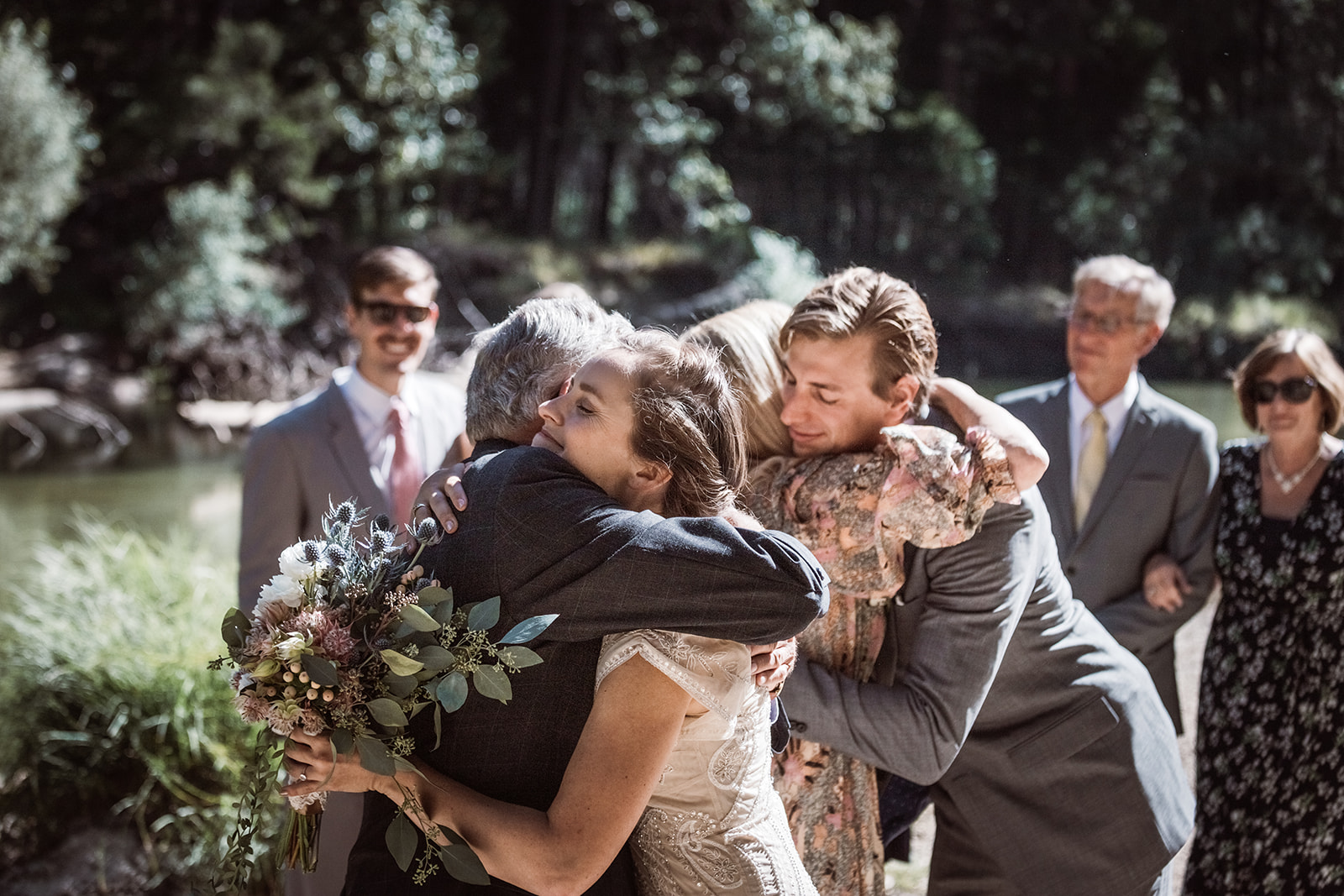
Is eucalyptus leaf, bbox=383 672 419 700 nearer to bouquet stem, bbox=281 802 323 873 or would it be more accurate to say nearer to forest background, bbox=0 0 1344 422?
bouquet stem, bbox=281 802 323 873

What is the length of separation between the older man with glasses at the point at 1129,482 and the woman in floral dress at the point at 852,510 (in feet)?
4.21

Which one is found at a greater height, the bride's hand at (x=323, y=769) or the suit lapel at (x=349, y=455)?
the bride's hand at (x=323, y=769)

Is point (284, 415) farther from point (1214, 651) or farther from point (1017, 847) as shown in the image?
point (1214, 651)

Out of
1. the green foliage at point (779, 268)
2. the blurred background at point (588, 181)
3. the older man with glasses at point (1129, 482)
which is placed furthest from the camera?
the green foliage at point (779, 268)

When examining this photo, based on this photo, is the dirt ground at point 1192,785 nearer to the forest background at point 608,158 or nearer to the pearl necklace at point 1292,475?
the pearl necklace at point 1292,475

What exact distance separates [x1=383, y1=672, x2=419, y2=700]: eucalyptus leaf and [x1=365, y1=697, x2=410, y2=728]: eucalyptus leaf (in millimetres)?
26

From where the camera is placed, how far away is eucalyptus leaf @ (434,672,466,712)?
1.19m

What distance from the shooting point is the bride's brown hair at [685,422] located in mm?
1348

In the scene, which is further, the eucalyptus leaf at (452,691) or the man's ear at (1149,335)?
the man's ear at (1149,335)

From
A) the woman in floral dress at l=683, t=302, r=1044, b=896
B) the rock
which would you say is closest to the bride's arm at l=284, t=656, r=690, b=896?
the woman in floral dress at l=683, t=302, r=1044, b=896

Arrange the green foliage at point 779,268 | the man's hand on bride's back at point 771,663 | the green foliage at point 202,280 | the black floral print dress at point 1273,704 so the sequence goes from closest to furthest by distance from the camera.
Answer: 1. the man's hand on bride's back at point 771,663
2. the black floral print dress at point 1273,704
3. the green foliage at point 779,268
4. the green foliage at point 202,280

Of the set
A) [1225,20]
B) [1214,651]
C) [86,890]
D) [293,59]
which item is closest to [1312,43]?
[1225,20]

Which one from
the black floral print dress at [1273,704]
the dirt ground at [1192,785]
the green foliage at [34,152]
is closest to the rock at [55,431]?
the green foliage at [34,152]

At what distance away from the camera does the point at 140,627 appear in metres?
4.50
